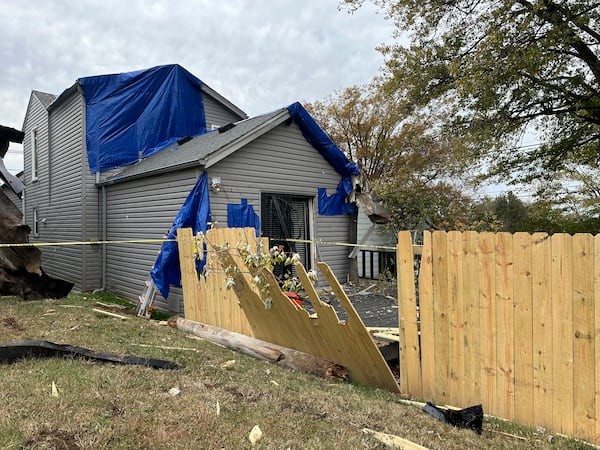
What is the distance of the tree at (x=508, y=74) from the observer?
9.79 meters

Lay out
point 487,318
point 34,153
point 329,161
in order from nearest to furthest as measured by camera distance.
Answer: point 487,318
point 329,161
point 34,153

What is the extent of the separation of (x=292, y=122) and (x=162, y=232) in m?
4.07

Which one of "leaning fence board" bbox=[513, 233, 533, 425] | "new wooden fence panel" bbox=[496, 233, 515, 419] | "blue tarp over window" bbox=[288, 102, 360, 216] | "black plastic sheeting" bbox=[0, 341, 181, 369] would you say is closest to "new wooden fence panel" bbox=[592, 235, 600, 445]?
"leaning fence board" bbox=[513, 233, 533, 425]

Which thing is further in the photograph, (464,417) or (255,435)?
(464,417)

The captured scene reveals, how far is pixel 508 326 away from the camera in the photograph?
3.20 meters

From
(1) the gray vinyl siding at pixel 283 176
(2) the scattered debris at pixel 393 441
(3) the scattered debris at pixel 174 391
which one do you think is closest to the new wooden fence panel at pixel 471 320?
(2) the scattered debris at pixel 393 441

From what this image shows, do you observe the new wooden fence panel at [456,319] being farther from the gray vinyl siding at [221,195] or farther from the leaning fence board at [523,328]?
the gray vinyl siding at [221,195]

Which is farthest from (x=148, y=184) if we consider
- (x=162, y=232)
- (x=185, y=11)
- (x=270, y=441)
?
(x=270, y=441)

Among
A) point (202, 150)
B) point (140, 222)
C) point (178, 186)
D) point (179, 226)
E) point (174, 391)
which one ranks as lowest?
point (174, 391)

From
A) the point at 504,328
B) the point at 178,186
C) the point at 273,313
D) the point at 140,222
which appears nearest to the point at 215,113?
the point at 140,222

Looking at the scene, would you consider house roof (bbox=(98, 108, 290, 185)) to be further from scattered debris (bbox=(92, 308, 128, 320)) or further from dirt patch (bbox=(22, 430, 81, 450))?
dirt patch (bbox=(22, 430, 81, 450))

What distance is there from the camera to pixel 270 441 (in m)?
2.61

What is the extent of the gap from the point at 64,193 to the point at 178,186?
621 cm

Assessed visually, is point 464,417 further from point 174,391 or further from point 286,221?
point 286,221
